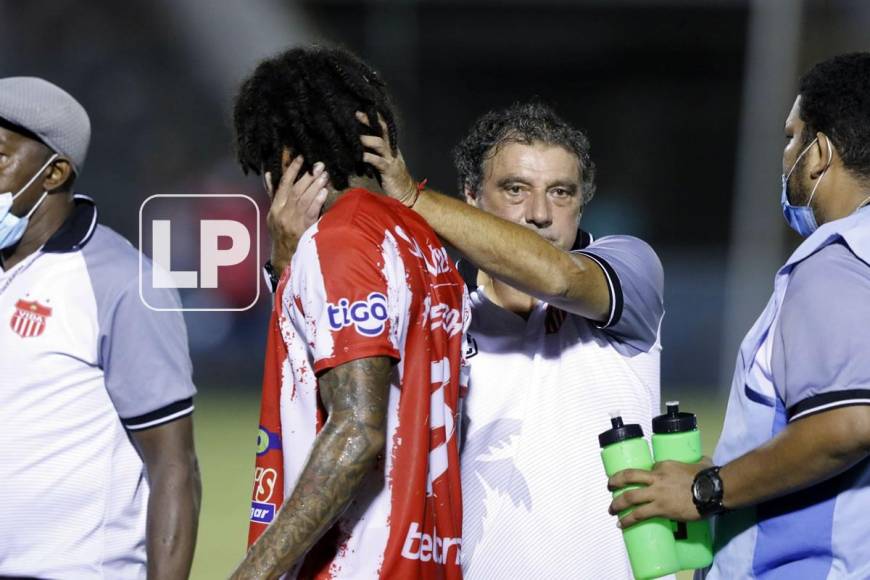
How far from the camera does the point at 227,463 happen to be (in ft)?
27.1

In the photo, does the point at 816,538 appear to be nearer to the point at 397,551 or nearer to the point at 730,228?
the point at 397,551

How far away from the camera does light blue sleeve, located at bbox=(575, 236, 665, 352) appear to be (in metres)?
2.83

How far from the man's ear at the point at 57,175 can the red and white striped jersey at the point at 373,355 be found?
1.17 m

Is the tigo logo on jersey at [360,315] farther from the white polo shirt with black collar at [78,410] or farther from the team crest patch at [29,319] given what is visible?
the team crest patch at [29,319]

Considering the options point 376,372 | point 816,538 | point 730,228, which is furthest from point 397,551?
point 730,228

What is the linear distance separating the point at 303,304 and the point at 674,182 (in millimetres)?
9547

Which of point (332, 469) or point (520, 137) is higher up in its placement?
point (520, 137)

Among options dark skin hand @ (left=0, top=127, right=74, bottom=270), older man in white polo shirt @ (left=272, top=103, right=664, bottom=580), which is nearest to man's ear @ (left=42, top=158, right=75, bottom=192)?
dark skin hand @ (left=0, top=127, right=74, bottom=270)

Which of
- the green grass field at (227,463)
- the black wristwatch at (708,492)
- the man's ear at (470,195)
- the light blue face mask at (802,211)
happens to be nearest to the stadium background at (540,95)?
the green grass field at (227,463)

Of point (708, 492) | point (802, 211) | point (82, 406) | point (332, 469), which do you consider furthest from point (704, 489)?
point (82, 406)

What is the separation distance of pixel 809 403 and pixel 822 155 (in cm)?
58

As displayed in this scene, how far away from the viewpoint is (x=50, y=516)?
286 cm

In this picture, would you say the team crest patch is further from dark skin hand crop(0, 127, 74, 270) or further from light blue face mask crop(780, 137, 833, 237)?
light blue face mask crop(780, 137, 833, 237)

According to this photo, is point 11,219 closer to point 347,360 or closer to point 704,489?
point 347,360
